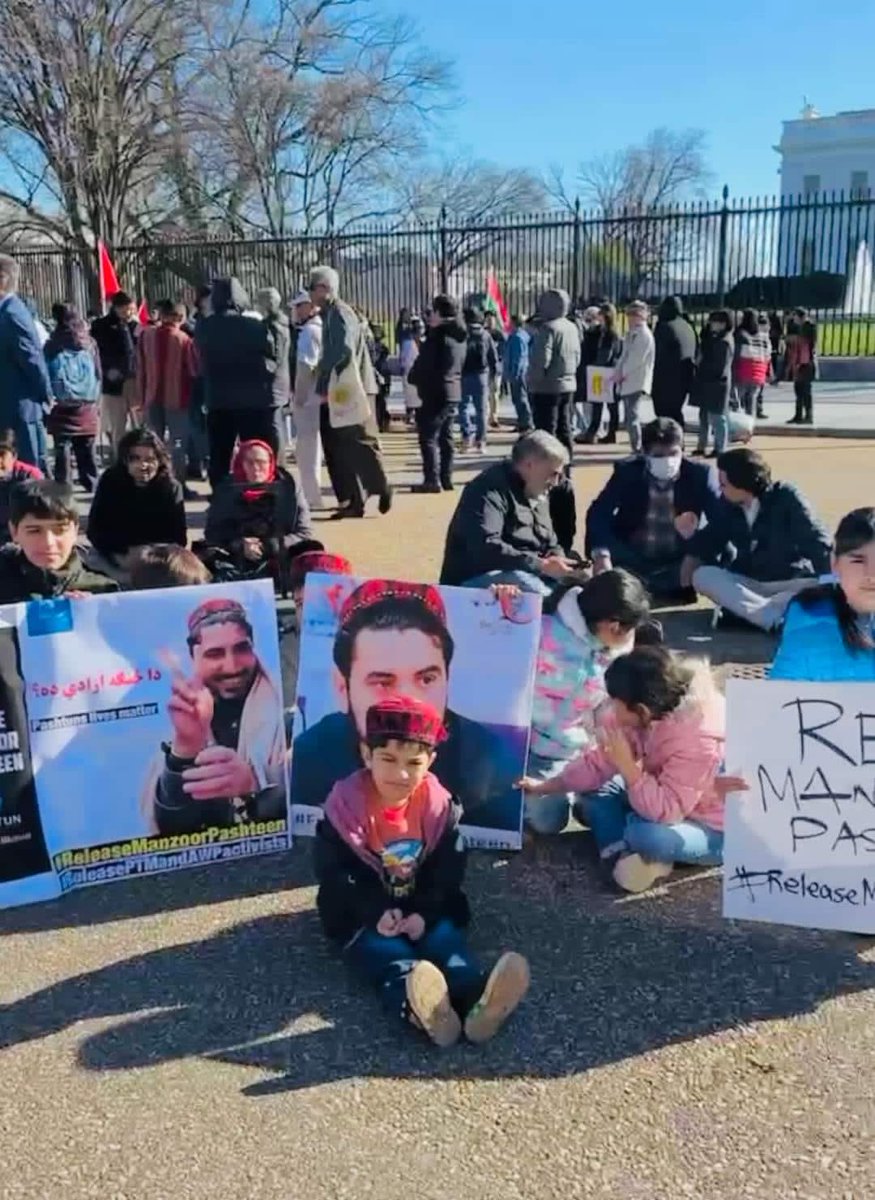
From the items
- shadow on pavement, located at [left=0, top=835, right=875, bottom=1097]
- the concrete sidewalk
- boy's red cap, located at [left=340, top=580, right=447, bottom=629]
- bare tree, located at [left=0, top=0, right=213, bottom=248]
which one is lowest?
the concrete sidewalk

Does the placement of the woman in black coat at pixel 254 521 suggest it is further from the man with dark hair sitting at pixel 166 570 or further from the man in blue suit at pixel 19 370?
the man in blue suit at pixel 19 370

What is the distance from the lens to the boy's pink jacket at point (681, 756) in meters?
3.74

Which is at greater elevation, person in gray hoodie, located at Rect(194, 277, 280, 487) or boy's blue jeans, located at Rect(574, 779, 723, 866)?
person in gray hoodie, located at Rect(194, 277, 280, 487)

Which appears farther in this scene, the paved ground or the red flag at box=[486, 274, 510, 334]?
the red flag at box=[486, 274, 510, 334]

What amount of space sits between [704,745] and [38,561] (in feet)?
8.08

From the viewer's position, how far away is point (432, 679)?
385cm

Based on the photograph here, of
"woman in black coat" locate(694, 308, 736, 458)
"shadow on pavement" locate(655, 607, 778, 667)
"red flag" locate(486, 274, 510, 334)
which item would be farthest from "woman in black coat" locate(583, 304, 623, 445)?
"shadow on pavement" locate(655, 607, 778, 667)

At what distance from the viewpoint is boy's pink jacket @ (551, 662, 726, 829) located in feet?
12.3

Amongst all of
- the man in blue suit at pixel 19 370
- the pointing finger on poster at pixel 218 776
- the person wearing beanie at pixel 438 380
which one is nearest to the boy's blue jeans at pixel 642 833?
the pointing finger on poster at pixel 218 776

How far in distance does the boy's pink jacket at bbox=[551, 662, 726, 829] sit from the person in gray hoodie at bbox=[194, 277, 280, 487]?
5.83 m

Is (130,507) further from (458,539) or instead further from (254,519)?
(458,539)

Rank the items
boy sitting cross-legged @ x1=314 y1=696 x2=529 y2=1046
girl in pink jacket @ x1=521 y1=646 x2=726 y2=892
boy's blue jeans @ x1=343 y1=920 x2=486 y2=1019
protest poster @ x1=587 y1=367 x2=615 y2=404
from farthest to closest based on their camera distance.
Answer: protest poster @ x1=587 y1=367 x2=615 y2=404
girl in pink jacket @ x1=521 y1=646 x2=726 y2=892
boy sitting cross-legged @ x1=314 y1=696 x2=529 y2=1046
boy's blue jeans @ x1=343 y1=920 x2=486 y2=1019

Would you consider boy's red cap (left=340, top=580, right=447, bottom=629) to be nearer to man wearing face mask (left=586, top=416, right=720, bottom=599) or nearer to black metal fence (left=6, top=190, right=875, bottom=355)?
man wearing face mask (left=586, top=416, right=720, bottom=599)

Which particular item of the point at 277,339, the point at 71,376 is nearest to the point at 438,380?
the point at 277,339
